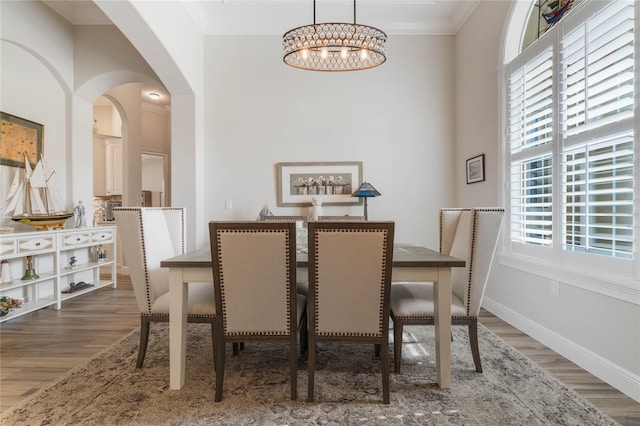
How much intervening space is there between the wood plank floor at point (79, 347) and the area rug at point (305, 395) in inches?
4.8

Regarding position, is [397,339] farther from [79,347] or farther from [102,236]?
[102,236]

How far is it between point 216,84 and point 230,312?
3.43m

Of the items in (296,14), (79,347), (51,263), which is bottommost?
(79,347)

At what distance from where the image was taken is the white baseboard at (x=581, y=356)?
Result: 194 centimetres

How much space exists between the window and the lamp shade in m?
1.40

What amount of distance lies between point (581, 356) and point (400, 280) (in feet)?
4.69

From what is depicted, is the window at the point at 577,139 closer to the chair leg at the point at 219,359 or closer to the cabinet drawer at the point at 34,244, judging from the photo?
the chair leg at the point at 219,359

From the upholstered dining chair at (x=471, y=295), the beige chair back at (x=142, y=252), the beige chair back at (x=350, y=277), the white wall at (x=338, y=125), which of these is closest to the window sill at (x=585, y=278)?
the upholstered dining chair at (x=471, y=295)

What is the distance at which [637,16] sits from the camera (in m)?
1.91

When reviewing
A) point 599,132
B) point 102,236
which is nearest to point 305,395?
point 599,132

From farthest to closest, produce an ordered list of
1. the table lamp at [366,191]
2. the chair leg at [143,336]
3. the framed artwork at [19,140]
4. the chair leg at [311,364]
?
the table lamp at [366,191] → the framed artwork at [19,140] → the chair leg at [143,336] → the chair leg at [311,364]

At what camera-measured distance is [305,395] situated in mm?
1939

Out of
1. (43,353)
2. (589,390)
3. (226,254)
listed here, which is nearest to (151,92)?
(43,353)

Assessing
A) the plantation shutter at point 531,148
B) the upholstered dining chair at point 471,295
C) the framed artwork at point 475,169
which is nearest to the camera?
the upholstered dining chair at point 471,295
